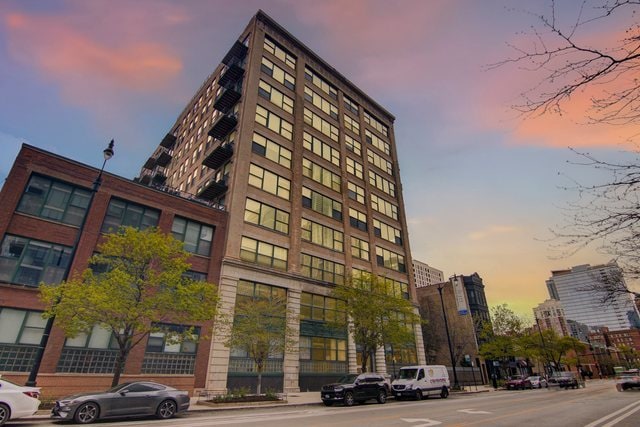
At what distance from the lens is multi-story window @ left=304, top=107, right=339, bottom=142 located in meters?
37.2

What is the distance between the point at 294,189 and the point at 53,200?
17894 mm

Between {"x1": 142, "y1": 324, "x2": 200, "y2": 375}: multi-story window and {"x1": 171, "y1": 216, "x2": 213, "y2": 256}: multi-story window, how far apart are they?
5.56m

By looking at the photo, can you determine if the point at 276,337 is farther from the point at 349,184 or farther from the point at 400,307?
the point at 349,184

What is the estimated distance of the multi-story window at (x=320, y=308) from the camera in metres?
27.9

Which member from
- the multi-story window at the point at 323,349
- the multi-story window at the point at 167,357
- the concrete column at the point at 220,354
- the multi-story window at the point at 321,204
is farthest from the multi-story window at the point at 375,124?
the multi-story window at the point at 167,357

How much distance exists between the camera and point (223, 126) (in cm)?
3209

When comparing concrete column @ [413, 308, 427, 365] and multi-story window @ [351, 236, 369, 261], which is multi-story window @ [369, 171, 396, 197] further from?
concrete column @ [413, 308, 427, 365]

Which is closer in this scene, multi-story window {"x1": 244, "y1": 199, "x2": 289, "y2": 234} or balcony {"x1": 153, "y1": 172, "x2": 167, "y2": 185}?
multi-story window {"x1": 244, "y1": 199, "x2": 289, "y2": 234}

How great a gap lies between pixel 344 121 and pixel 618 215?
39145 mm

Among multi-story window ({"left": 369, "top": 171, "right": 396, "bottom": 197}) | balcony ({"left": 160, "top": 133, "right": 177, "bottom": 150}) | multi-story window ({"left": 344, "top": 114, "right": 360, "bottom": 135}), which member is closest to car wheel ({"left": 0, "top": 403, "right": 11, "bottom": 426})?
multi-story window ({"left": 369, "top": 171, "right": 396, "bottom": 197})

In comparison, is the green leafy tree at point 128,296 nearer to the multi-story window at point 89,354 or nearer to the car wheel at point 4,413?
the multi-story window at point 89,354

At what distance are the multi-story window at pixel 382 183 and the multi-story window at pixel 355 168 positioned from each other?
2.00 m

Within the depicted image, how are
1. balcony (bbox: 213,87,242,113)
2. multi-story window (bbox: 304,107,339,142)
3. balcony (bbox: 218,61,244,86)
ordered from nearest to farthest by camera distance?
balcony (bbox: 213,87,242,113) < balcony (bbox: 218,61,244,86) < multi-story window (bbox: 304,107,339,142)

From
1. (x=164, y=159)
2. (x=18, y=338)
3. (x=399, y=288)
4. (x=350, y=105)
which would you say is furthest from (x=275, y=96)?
(x=18, y=338)
